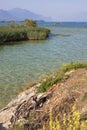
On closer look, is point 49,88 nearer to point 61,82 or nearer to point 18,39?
point 61,82

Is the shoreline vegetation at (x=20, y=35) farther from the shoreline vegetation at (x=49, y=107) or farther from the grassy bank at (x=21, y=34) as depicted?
the shoreline vegetation at (x=49, y=107)

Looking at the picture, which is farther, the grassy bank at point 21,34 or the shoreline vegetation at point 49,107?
the grassy bank at point 21,34

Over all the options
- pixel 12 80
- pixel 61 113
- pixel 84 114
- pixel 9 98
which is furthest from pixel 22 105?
pixel 12 80

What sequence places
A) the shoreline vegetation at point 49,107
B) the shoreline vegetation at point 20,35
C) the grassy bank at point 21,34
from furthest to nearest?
1. the grassy bank at point 21,34
2. the shoreline vegetation at point 20,35
3. the shoreline vegetation at point 49,107

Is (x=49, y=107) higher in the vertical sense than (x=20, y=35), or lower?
higher

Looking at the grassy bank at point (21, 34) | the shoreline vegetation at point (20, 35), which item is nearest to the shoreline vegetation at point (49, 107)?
the shoreline vegetation at point (20, 35)

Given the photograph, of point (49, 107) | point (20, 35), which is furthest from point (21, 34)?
point (49, 107)

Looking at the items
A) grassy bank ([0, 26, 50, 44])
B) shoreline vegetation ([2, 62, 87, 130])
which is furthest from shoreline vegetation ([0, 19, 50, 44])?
shoreline vegetation ([2, 62, 87, 130])

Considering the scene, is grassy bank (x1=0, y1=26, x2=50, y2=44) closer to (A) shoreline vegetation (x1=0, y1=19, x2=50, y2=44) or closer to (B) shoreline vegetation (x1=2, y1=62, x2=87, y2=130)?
(A) shoreline vegetation (x1=0, y1=19, x2=50, y2=44)

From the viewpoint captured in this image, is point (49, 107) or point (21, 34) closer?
point (49, 107)

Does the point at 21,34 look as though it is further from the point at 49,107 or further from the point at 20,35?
the point at 49,107

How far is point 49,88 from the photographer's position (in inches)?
394

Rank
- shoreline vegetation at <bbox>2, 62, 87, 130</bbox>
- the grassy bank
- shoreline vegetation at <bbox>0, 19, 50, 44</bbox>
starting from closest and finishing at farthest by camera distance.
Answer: shoreline vegetation at <bbox>2, 62, 87, 130</bbox> < shoreline vegetation at <bbox>0, 19, 50, 44</bbox> < the grassy bank

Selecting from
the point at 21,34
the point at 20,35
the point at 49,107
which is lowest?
the point at 20,35
